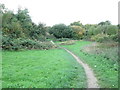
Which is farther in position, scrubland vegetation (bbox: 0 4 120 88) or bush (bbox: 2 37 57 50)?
bush (bbox: 2 37 57 50)

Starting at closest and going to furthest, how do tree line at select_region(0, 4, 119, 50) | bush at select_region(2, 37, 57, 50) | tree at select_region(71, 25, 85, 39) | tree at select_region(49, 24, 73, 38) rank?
bush at select_region(2, 37, 57, 50) → tree line at select_region(0, 4, 119, 50) → tree at select_region(49, 24, 73, 38) → tree at select_region(71, 25, 85, 39)

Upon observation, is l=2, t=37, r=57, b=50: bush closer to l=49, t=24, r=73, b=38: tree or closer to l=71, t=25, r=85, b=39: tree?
l=49, t=24, r=73, b=38: tree

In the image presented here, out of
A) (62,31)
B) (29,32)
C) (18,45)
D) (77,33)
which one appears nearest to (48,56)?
(18,45)

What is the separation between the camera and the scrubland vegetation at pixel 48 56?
9.18 m

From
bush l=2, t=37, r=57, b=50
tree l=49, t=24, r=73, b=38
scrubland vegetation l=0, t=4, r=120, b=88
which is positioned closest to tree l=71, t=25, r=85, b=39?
scrubland vegetation l=0, t=4, r=120, b=88

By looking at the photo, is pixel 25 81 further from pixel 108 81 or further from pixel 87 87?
pixel 108 81

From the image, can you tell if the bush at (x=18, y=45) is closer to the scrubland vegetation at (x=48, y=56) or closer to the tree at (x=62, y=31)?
the scrubland vegetation at (x=48, y=56)

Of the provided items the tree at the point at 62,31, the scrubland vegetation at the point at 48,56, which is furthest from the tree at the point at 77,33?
the tree at the point at 62,31

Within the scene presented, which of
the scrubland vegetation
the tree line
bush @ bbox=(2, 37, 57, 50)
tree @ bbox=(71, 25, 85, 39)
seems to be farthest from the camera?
tree @ bbox=(71, 25, 85, 39)

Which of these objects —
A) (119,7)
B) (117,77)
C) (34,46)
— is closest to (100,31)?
(34,46)

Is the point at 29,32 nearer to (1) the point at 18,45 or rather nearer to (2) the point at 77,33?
(1) the point at 18,45

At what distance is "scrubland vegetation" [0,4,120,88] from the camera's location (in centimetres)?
918

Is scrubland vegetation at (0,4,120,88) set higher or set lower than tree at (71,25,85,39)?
lower

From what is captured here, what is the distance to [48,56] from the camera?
19938 mm
